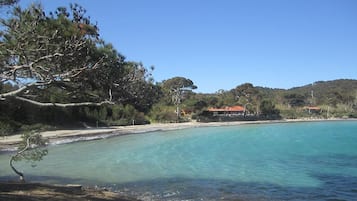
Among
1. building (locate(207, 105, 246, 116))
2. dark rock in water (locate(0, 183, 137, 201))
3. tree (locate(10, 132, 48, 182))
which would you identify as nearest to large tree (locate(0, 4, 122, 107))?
dark rock in water (locate(0, 183, 137, 201))

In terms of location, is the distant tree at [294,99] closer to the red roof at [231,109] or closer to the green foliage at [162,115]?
the red roof at [231,109]

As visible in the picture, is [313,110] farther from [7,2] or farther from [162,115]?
[7,2]

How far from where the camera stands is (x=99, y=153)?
107 ft

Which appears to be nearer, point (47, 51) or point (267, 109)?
point (47, 51)

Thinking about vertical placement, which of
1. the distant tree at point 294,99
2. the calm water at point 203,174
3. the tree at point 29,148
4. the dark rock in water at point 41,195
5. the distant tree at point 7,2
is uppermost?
the distant tree at point 294,99

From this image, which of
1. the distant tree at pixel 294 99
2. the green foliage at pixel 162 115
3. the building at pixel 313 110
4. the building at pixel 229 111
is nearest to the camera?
the green foliage at pixel 162 115

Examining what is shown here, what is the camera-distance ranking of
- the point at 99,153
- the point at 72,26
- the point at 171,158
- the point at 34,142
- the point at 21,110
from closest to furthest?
the point at 72,26 < the point at 34,142 < the point at 171,158 < the point at 99,153 < the point at 21,110

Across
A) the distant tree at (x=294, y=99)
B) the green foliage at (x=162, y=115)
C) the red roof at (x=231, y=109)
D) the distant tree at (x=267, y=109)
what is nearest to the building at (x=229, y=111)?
the red roof at (x=231, y=109)

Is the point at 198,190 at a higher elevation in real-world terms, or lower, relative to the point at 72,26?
lower

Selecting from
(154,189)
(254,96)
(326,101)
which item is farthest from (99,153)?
(326,101)

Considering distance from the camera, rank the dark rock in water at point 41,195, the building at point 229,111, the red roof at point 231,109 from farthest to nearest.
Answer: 1. the red roof at point 231,109
2. the building at point 229,111
3. the dark rock in water at point 41,195

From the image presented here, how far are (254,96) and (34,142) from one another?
107534mm

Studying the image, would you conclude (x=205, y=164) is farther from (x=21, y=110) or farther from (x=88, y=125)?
(x=88, y=125)

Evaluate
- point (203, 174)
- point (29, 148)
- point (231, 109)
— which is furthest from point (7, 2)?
point (231, 109)
